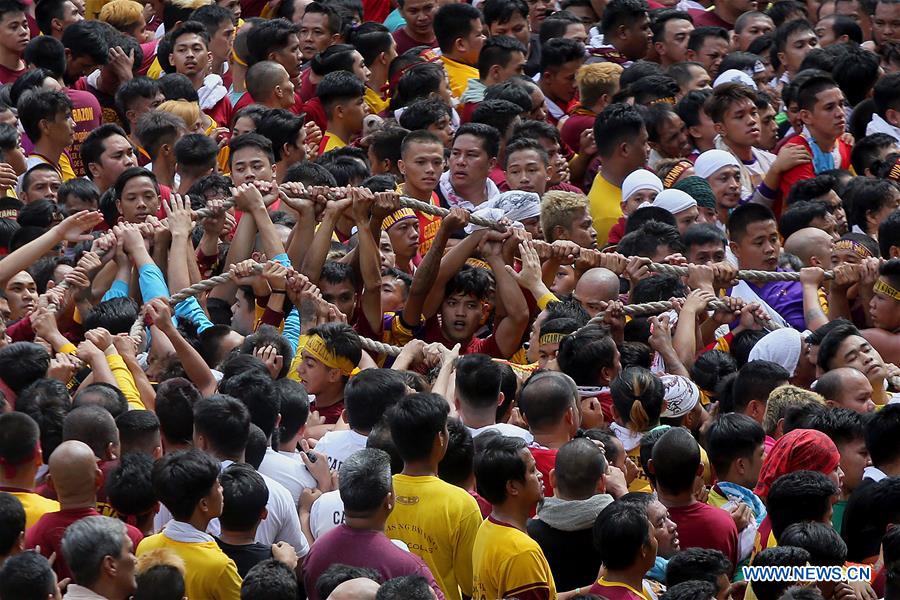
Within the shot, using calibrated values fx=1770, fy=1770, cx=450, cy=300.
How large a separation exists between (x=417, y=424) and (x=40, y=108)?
195 inches

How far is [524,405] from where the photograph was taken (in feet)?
22.9

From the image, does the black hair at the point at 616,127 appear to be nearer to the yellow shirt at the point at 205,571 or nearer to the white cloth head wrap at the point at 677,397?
the white cloth head wrap at the point at 677,397

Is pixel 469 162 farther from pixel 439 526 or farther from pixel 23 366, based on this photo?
pixel 439 526

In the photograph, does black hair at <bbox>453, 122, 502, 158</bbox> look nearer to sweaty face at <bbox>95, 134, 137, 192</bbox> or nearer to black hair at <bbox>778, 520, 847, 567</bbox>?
sweaty face at <bbox>95, 134, 137, 192</bbox>

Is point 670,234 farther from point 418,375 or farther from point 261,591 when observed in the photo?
point 261,591

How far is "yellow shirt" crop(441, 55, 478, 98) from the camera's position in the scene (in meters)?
12.5

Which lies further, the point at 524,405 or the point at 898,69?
the point at 898,69

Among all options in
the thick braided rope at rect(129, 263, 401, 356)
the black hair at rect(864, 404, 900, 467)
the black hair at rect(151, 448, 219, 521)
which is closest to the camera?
the black hair at rect(151, 448, 219, 521)

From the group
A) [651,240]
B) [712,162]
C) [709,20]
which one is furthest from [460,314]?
[709,20]

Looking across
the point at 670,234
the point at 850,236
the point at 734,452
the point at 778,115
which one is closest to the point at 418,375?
the point at 734,452

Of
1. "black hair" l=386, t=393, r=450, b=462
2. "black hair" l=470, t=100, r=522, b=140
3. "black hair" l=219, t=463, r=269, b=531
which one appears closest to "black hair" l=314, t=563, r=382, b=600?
"black hair" l=219, t=463, r=269, b=531

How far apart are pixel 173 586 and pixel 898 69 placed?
9.13m

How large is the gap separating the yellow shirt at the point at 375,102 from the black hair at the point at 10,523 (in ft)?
21.4

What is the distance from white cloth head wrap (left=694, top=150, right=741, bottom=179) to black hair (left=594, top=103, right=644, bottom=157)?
1.43 feet
